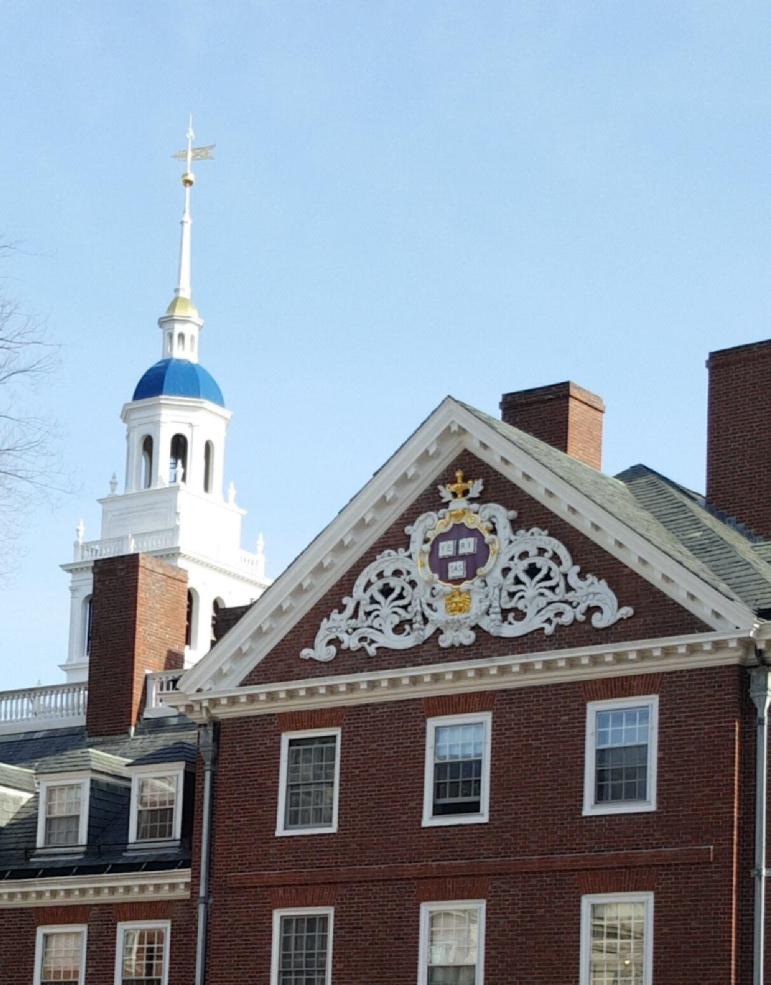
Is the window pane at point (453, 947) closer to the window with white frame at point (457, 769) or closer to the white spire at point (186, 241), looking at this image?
the window with white frame at point (457, 769)

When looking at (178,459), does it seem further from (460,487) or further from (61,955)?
(460,487)

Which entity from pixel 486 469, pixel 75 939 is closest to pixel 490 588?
pixel 486 469

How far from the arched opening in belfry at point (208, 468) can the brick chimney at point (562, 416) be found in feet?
155

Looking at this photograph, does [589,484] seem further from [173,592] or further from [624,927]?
[173,592]

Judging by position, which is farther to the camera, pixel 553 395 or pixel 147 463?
pixel 147 463

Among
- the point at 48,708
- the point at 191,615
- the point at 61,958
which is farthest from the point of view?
the point at 191,615

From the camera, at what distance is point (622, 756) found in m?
36.7

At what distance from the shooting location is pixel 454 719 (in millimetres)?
38625

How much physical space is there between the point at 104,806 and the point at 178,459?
47.1 m

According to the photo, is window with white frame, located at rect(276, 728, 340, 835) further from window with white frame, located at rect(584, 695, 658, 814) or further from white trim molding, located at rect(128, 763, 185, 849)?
window with white frame, located at rect(584, 695, 658, 814)

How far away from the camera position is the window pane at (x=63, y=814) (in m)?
43.8

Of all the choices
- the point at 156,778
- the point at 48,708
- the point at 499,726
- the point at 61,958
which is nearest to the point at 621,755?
the point at 499,726

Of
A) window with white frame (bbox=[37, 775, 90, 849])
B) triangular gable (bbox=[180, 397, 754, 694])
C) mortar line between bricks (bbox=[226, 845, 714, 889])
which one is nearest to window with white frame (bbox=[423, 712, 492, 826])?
mortar line between bricks (bbox=[226, 845, 714, 889])

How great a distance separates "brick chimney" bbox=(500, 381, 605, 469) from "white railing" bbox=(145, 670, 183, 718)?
8.48 metres
